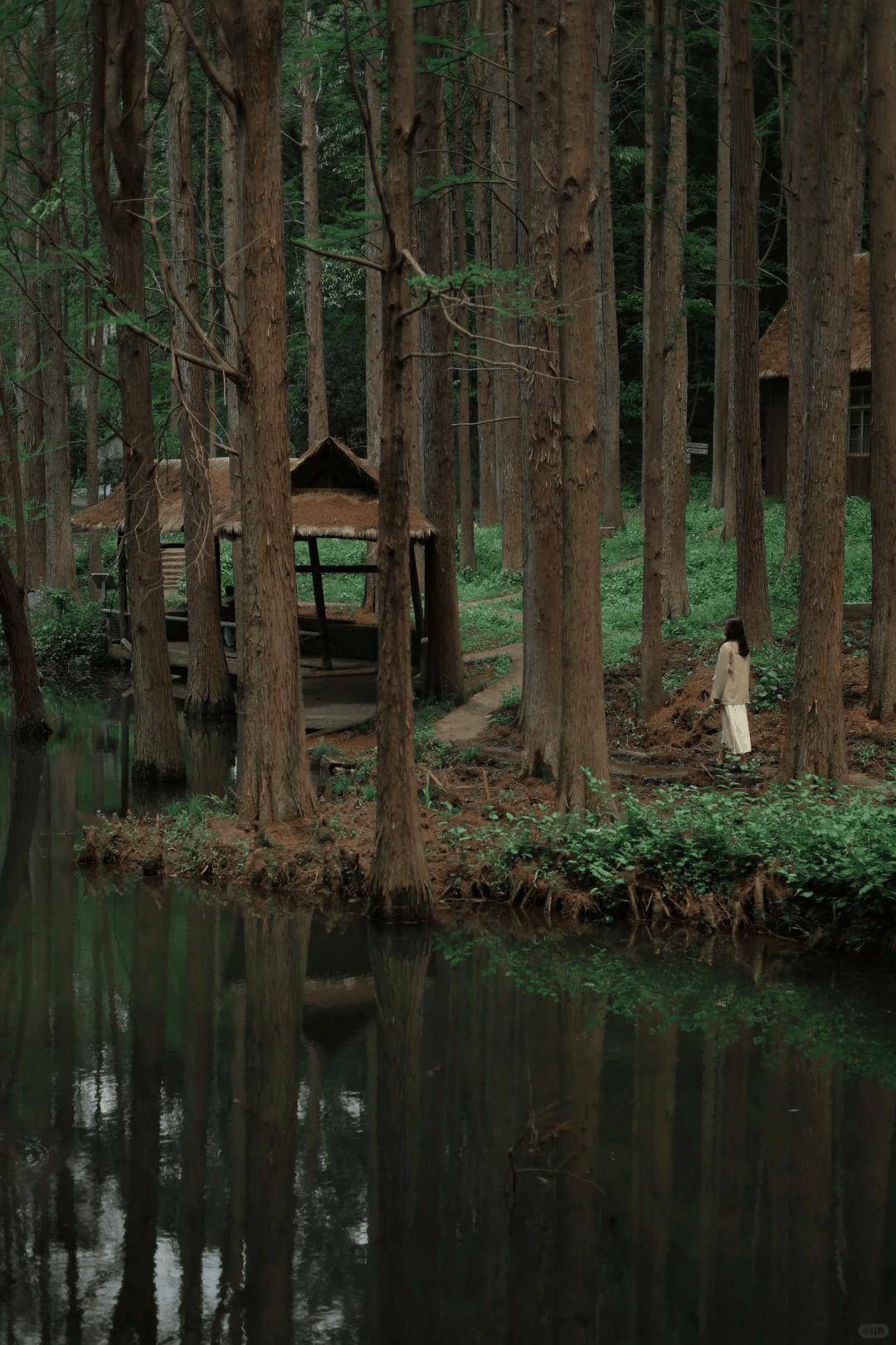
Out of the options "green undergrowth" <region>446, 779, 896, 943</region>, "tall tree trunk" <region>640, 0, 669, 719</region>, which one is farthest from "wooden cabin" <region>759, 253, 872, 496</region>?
"green undergrowth" <region>446, 779, 896, 943</region>

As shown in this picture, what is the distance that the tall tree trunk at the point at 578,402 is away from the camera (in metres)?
11.1

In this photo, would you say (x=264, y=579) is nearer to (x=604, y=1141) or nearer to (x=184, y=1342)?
(x=604, y=1141)

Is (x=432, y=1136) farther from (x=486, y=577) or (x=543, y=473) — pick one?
(x=486, y=577)

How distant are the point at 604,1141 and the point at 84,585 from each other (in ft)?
97.0

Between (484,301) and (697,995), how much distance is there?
2175 centimetres

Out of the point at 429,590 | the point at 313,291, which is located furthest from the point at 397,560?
the point at 313,291

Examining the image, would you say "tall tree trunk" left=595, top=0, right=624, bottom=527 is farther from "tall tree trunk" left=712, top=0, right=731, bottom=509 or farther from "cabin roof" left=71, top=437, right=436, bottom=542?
"cabin roof" left=71, top=437, right=436, bottom=542

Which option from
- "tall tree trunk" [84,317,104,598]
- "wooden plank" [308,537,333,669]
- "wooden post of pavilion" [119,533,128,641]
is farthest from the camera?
"tall tree trunk" [84,317,104,598]

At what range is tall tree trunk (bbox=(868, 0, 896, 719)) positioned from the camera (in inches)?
554

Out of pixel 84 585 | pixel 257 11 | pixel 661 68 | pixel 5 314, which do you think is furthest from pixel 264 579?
pixel 5 314

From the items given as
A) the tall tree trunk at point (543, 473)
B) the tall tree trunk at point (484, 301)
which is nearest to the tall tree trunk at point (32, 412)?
the tall tree trunk at point (484, 301)

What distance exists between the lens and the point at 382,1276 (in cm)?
575

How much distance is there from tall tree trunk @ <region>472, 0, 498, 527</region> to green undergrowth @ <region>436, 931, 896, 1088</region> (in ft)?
48.0

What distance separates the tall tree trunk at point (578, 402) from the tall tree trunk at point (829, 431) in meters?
1.92
